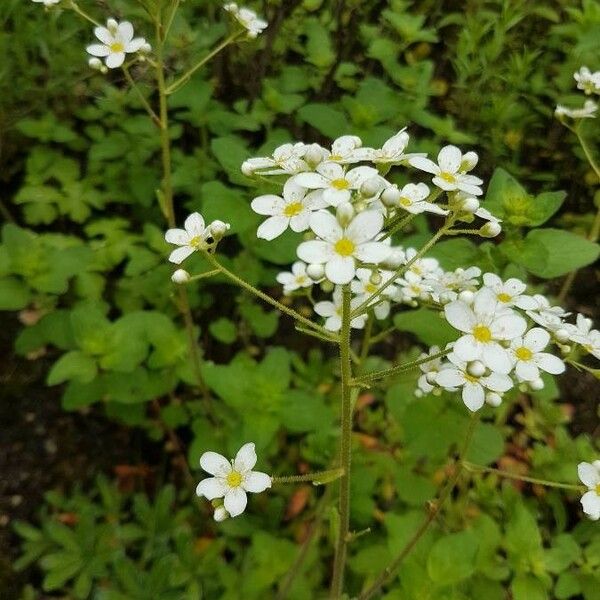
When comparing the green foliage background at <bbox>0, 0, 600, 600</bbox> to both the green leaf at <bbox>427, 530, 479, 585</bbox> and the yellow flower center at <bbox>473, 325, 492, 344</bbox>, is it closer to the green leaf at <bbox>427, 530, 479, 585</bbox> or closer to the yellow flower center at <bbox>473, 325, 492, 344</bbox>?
the green leaf at <bbox>427, 530, 479, 585</bbox>

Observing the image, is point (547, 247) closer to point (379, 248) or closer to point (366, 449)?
point (379, 248)

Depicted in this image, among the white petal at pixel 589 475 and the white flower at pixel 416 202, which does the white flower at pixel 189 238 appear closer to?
the white flower at pixel 416 202

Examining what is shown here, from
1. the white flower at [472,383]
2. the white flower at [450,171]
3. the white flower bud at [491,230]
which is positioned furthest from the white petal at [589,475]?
the white flower at [450,171]

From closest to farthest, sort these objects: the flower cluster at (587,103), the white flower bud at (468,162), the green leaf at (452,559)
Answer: the white flower bud at (468,162)
the green leaf at (452,559)
the flower cluster at (587,103)

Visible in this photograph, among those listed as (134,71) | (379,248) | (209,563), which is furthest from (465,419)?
(134,71)

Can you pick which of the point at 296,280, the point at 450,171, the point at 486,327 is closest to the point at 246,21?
the point at 296,280

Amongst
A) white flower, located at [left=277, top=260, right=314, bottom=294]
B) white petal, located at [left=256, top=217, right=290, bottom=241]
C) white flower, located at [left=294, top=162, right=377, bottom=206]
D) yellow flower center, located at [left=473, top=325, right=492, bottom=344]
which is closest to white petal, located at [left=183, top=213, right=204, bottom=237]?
white petal, located at [left=256, top=217, right=290, bottom=241]
